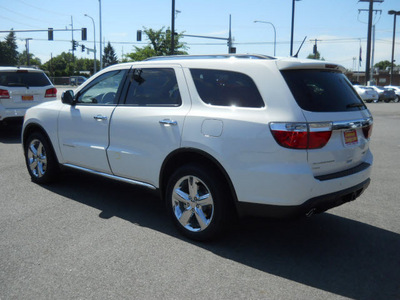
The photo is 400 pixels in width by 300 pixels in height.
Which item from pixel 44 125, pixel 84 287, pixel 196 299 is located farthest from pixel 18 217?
pixel 196 299

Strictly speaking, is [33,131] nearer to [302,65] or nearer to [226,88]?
[226,88]

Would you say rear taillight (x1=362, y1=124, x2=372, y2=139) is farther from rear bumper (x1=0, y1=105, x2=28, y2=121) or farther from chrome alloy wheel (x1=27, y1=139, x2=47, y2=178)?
rear bumper (x1=0, y1=105, x2=28, y2=121)

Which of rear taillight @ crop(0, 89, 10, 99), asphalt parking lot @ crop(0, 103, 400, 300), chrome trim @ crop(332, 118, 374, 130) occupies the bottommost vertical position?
asphalt parking lot @ crop(0, 103, 400, 300)

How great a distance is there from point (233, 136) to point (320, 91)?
902 millimetres

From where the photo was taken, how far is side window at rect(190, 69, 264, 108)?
372 cm

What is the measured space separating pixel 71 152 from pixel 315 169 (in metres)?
3.28

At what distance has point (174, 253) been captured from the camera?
12.6 ft

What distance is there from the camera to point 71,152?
5438mm

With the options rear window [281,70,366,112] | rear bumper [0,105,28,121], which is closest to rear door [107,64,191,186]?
rear window [281,70,366,112]

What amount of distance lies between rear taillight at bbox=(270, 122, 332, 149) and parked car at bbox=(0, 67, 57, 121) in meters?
8.58

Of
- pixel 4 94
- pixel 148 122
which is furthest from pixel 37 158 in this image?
pixel 4 94

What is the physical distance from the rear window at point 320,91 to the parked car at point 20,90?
8459mm

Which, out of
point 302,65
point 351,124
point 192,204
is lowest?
point 192,204

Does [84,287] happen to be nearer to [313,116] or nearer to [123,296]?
[123,296]
